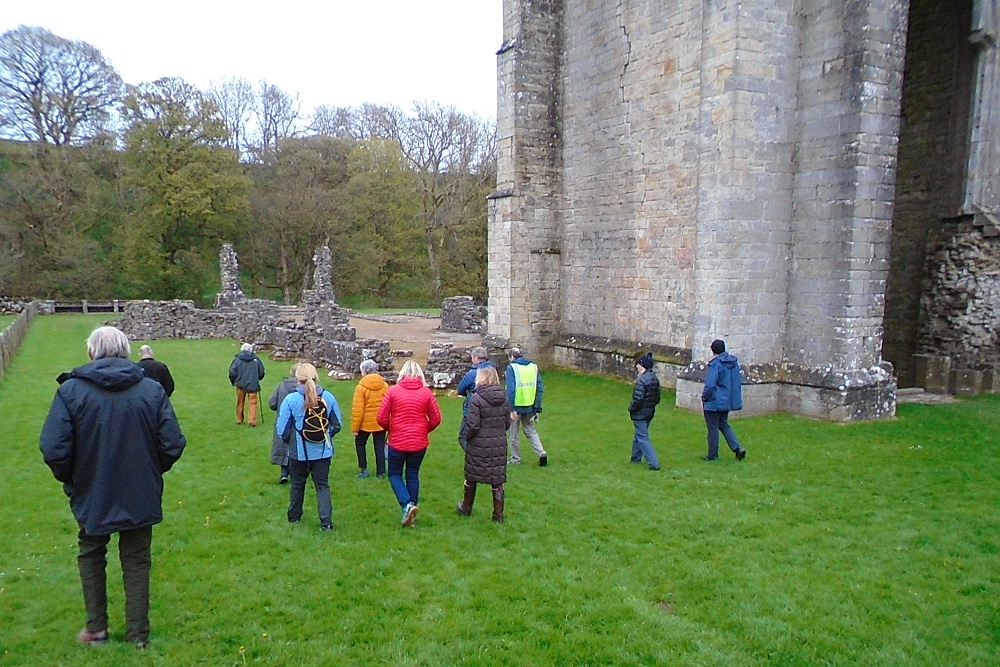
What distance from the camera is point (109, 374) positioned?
12.0 feet

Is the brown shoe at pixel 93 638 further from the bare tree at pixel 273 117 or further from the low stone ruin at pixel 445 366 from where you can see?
the bare tree at pixel 273 117

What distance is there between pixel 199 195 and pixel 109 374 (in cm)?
3275

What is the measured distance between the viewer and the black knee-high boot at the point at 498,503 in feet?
20.2

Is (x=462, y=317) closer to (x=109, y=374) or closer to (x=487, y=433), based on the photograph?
(x=487, y=433)

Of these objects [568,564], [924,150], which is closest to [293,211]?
[924,150]

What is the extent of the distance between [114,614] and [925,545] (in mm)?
6277

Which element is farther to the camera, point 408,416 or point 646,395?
point 646,395

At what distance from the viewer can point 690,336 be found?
12625 millimetres

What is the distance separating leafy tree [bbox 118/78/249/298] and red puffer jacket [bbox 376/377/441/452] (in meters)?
30.9

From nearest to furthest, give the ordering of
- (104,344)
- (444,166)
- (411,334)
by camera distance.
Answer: (104,344) < (411,334) < (444,166)

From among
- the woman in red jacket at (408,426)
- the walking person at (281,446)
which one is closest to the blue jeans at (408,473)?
the woman in red jacket at (408,426)

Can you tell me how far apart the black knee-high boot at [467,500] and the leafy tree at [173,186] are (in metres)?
31.1

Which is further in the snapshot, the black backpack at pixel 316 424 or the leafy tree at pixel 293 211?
the leafy tree at pixel 293 211

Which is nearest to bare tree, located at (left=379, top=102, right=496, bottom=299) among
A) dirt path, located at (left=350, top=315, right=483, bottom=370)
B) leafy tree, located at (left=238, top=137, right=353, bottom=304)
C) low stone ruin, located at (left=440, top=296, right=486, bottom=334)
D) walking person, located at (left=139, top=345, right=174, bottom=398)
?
leafy tree, located at (left=238, top=137, right=353, bottom=304)
